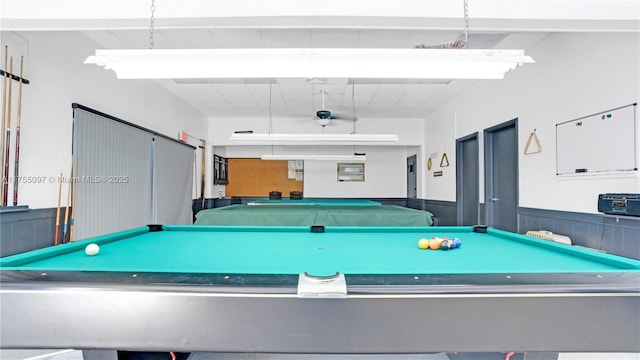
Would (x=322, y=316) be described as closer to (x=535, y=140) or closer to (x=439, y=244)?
(x=439, y=244)

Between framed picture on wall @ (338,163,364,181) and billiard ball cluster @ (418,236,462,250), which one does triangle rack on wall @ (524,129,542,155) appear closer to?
billiard ball cluster @ (418,236,462,250)

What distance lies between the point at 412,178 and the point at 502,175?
343 cm

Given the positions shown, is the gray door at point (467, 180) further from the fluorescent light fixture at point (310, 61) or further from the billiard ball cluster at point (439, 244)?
the fluorescent light fixture at point (310, 61)

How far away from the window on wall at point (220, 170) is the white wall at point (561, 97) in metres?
5.64

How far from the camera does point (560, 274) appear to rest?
1.21 metres

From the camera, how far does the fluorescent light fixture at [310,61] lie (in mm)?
1464

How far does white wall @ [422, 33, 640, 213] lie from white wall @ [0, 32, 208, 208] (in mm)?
5058

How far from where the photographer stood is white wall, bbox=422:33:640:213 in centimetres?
257

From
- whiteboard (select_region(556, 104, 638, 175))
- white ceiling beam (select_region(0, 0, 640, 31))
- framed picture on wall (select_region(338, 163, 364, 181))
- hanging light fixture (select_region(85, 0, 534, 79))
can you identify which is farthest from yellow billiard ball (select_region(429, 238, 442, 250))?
framed picture on wall (select_region(338, 163, 364, 181))

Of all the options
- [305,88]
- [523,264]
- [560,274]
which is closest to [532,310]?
[560,274]

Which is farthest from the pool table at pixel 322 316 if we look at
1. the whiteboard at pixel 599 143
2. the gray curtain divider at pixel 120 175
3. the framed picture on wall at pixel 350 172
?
the framed picture on wall at pixel 350 172

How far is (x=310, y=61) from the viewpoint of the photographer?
149 centimetres

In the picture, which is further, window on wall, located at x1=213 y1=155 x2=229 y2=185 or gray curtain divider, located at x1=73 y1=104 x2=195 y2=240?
window on wall, located at x1=213 y1=155 x2=229 y2=185

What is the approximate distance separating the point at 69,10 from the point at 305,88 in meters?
3.21
